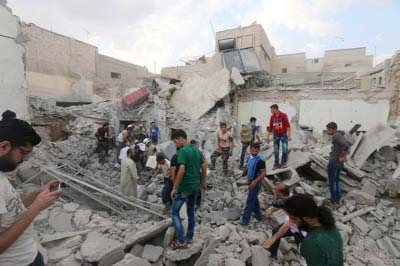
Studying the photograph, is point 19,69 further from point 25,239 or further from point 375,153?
point 375,153

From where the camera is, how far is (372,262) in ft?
15.2

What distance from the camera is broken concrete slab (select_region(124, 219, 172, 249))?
372 cm

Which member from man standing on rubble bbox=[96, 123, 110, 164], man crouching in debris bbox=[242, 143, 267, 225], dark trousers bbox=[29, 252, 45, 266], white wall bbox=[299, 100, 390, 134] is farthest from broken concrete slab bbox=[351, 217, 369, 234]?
white wall bbox=[299, 100, 390, 134]

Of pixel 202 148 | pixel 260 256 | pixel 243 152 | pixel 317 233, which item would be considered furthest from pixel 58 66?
pixel 317 233

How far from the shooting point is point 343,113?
42.2 feet

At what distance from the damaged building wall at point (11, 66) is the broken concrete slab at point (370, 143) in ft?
27.7

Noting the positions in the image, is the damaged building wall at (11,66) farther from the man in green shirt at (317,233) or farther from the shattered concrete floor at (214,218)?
the man in green shirt at (317,233)

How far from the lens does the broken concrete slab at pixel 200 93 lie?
47.6 feet

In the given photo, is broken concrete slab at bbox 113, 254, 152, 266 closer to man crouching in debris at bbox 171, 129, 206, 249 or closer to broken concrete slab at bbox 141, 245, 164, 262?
broken concrete slab at bbox 141, 245, 164, 262

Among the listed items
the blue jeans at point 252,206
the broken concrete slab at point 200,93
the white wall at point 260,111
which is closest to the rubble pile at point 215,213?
the blue jeans at point 252,206

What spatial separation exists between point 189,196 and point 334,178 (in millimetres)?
3592

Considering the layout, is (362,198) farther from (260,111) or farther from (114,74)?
(114,74)

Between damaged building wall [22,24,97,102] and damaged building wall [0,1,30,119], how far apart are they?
453 inches

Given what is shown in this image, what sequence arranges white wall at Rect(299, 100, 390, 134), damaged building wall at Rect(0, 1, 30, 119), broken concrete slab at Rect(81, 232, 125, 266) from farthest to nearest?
white wall at Rect(299, 100, 390, 134) < damaged building wall at Rect(0, 1, 30, 119) < broken concrete slab at Rect(81, 232, 125, 266)
